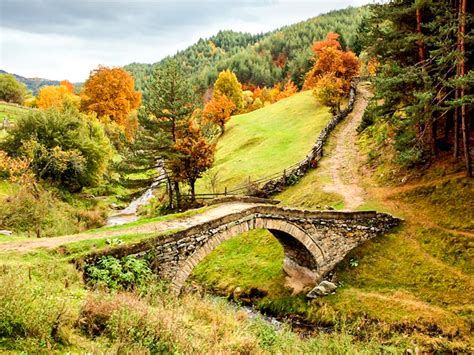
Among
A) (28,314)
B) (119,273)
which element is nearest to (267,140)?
(119,273)

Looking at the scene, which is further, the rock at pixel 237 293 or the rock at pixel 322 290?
the rock at pixel 237 293

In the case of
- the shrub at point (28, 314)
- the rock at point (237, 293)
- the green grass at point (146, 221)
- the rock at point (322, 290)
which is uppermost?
the shrub at point (28, 314)

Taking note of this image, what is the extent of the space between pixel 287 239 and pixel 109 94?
1924 inches

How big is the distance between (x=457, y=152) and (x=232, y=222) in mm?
14508

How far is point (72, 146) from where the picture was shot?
115ft

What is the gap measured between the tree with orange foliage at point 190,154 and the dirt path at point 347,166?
9130 mm

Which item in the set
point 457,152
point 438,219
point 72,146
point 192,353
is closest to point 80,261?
A: point 192,353

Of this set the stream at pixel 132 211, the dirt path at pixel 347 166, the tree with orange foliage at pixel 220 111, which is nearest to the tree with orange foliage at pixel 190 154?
the stream at pixel 132 211

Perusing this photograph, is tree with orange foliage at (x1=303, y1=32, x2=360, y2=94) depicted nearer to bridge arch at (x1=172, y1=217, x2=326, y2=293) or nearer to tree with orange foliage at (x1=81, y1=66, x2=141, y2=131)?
tree with orange foliage at (x1=81, y1=66, x2=141, y2=131)

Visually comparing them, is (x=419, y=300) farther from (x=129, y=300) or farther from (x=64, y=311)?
(x=64, y=311)

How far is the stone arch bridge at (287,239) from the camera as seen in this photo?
14.1 meters

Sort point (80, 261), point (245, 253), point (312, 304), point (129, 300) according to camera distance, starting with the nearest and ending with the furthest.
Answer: point (129, 300) → point (80, 261) → point (312, 304) → point (245, 253)

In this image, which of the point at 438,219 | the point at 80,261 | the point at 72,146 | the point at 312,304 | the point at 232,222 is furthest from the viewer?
the point at 72,146

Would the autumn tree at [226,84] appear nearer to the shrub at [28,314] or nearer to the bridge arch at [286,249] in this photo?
the bridge arch at [286,249]
